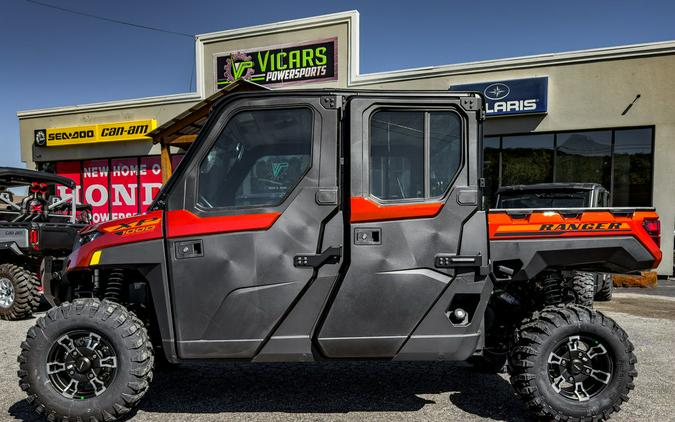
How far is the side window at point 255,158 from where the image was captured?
333 centimetres

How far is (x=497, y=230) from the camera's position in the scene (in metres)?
3.39

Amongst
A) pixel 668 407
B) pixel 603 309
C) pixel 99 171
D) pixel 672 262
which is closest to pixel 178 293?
pixel 668 407

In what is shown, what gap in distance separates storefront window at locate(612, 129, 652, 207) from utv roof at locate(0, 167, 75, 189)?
13.8 meters

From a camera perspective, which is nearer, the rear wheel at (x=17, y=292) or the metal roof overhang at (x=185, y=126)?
the rear wheel at (x=17, y=292)

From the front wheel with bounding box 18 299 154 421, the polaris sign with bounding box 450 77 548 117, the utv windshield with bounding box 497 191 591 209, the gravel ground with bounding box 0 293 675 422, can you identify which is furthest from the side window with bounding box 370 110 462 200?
the polaris sign with bounding box 450 77 548 117

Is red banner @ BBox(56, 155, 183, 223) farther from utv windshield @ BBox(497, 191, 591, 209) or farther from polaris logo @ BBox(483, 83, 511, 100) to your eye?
utv windshield @ BBox(497, 191, 591, 209)

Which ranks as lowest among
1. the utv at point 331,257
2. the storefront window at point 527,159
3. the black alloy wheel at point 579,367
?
the black alloy wheel at point 579,367

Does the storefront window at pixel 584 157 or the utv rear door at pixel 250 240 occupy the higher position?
the storefront window at pixel 584 157

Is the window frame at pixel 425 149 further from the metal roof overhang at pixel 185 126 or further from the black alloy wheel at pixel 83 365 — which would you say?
the metal roof overhang at pixel 185 126

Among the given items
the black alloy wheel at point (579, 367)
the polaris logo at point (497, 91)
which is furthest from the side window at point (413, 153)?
the polaris logo at point (497, 91)

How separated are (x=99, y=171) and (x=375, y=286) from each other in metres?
18.1

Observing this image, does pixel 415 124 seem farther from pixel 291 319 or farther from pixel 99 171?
pixel 99 171

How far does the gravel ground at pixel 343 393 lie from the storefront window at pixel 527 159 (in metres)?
9.24

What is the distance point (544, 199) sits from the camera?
8.12 metres
